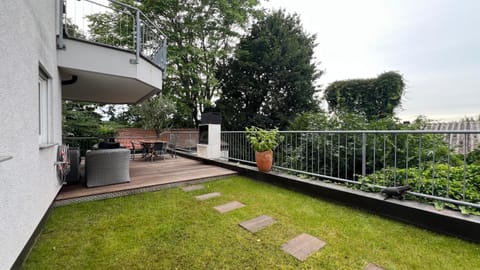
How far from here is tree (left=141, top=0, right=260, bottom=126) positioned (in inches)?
436

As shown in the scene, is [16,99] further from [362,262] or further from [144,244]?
[362,262]

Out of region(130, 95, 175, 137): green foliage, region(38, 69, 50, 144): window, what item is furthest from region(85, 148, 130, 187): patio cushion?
region(130, 95, 175, 137): green foliage

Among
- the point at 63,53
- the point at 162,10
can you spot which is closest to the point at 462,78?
the point at 63,53

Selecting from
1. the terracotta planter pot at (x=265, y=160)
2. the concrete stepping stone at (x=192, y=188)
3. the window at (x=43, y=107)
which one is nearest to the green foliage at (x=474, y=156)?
the terracotta planter pot at (x=265, y=160)

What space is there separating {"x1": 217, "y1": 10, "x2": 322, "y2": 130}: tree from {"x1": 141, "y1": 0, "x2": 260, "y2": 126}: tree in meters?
0.98

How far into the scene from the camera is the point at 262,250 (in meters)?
1.98

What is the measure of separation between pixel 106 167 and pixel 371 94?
1290 centimetres

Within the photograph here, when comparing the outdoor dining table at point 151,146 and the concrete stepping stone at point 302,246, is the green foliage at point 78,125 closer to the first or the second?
the outdoor dining table at point 151,146

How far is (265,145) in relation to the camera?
4.31 meters

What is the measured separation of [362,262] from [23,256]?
3015 millimetres

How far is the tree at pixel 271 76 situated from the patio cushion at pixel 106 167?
28.2 ft

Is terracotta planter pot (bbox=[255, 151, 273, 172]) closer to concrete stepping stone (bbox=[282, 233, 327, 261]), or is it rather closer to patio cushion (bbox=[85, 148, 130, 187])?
concrete stepping stone (bbox=[282, 233, 327, 261])

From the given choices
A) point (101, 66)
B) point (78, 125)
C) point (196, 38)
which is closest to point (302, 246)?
point (101, 66)

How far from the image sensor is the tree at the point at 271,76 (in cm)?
1216
